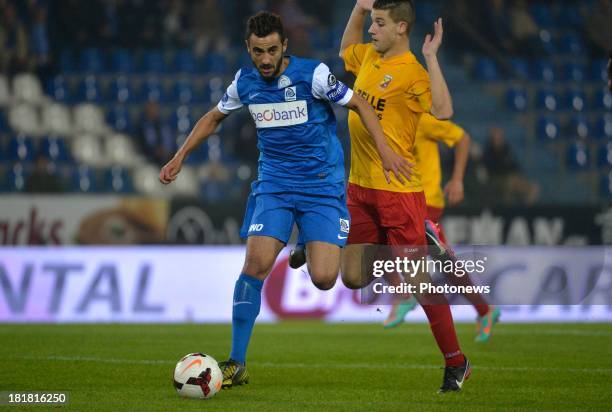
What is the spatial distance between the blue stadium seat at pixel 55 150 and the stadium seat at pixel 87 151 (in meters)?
0.13

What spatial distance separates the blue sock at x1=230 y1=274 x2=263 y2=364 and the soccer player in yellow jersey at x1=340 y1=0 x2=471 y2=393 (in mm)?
804

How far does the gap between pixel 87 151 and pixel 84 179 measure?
112cm

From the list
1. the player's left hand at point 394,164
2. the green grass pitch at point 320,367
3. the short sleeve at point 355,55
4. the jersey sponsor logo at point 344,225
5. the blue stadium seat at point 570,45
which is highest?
the blue stadium seat at point 570,45

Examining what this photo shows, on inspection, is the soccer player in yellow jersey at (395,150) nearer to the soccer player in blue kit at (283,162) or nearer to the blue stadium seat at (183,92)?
the soccer player in blue kit at (283,162)

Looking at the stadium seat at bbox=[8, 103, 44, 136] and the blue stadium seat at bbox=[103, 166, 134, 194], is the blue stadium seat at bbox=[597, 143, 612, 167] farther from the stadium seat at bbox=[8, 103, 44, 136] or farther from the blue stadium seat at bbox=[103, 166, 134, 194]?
the stadium seat at bbox=[8, 103, 44, 136]

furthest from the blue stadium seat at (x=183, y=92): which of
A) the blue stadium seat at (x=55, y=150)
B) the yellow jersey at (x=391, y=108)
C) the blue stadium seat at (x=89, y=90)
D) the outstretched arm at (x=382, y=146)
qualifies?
the outstretched arm at (x=382, y=146)

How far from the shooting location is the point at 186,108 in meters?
18.2

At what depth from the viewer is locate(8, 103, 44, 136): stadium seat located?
18016mm

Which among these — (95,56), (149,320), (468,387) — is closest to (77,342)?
(149,320)

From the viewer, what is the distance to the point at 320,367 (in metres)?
8.24

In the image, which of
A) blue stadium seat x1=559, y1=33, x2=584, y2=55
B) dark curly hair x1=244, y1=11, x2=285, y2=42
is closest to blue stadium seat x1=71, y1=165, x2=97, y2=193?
blue stadium seat x1=559, y1=33, x2=584, y2=55

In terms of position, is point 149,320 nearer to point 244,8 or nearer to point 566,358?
point 566,358

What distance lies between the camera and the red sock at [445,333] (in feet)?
22.4

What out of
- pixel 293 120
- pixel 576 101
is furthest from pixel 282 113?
pixel 576 101
